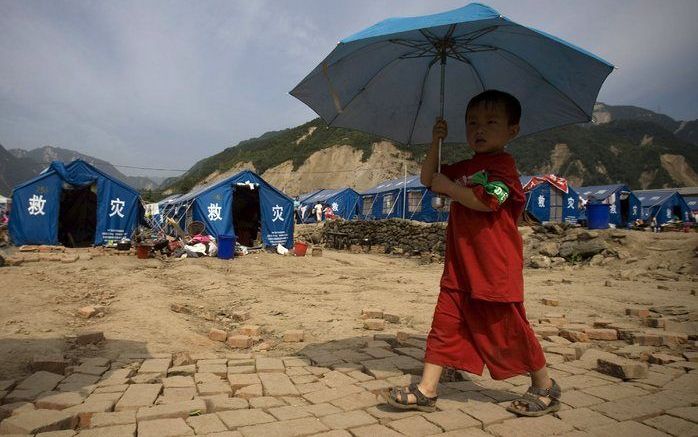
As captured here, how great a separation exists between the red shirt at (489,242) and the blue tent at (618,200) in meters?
22.2

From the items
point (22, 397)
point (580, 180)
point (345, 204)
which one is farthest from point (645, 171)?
point (22, 397)

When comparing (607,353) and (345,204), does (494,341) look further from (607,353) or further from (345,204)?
(345,204)

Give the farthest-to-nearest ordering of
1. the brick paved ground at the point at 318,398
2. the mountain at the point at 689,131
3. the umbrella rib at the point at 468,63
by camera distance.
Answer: the mountain at the point at 689,131, the umbrella rib at the point at 468,63, the brick paved ground at the point at 318,398

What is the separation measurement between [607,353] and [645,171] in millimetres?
60047

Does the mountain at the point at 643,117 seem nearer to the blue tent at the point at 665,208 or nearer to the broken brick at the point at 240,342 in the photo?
the blue tent at the point at 665,208

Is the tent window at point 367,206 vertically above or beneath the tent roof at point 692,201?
beneath

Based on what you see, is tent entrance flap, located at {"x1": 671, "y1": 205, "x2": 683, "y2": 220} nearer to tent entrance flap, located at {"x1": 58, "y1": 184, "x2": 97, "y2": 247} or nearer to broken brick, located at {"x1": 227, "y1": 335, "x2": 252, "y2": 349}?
broken brick, located at {"x1": 227, "y1": 335, "x2": 252, "y2": 349}

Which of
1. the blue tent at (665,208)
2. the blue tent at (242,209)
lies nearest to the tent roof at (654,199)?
the blue tent at (665,208)

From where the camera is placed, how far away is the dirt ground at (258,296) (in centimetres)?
400

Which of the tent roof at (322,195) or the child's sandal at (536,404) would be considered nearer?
the child's sandal at (536,404)

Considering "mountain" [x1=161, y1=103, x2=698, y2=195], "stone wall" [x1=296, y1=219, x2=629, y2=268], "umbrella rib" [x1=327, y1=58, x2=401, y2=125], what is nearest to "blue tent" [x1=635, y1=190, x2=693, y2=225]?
"stone wall" [x1=296, y1=219, x2=629, y2=268]

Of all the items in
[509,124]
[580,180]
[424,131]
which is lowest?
[509,124]

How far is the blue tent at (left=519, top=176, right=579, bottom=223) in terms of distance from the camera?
715 inches

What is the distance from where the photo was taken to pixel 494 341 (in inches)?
88.4
